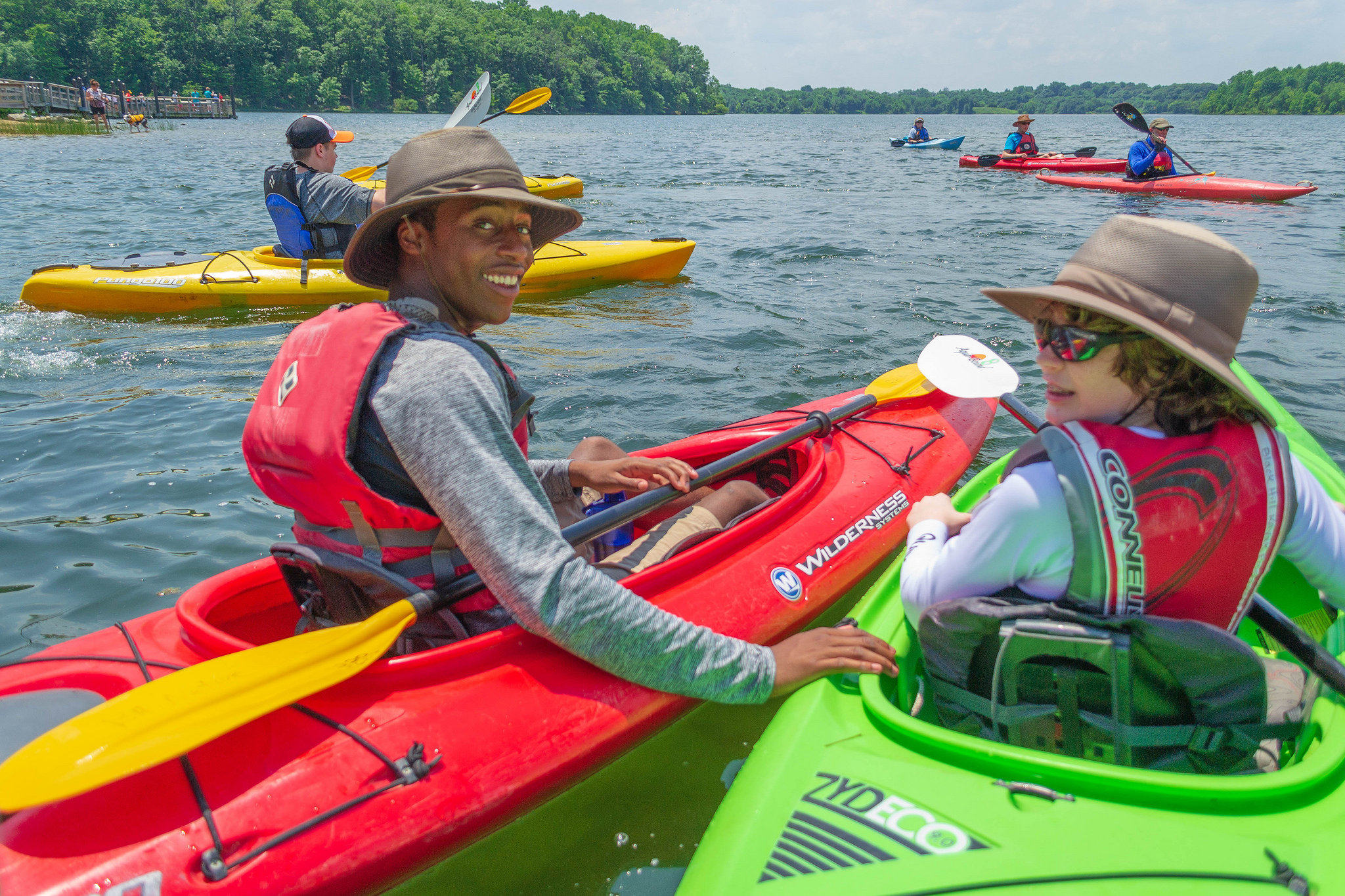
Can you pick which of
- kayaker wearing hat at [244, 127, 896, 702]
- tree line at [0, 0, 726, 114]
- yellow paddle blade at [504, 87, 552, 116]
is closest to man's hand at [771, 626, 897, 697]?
kayaker wearing hat at [244, 127, 896, 702]

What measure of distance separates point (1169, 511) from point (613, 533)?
81.3 inches

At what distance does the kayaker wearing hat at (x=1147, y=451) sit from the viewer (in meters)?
1.44

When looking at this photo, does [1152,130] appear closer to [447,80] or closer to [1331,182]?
[1331,182]

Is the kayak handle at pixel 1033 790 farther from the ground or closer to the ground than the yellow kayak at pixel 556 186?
closer to the ground

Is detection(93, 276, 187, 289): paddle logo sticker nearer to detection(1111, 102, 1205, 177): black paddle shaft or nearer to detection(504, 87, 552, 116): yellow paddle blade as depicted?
detection(504, 87, 552, 116): yellow paddle blade

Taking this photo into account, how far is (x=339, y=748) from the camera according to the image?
1820 millimetres

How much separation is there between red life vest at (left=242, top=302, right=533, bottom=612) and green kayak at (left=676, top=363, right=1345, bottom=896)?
34.8 inches

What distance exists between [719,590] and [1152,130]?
1496 centimetres

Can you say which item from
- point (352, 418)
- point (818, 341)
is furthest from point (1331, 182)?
point (352, 418)

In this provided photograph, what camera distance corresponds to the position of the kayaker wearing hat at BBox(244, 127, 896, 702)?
167cm

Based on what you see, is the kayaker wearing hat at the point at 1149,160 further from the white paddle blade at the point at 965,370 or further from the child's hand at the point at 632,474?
the child's hand at the point at 632,474

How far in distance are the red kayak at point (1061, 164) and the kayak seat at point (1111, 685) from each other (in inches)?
738

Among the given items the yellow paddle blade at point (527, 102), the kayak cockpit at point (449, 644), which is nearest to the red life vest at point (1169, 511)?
the kayak cockpit at point (449, 644)

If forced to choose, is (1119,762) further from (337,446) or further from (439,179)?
(439,179)
